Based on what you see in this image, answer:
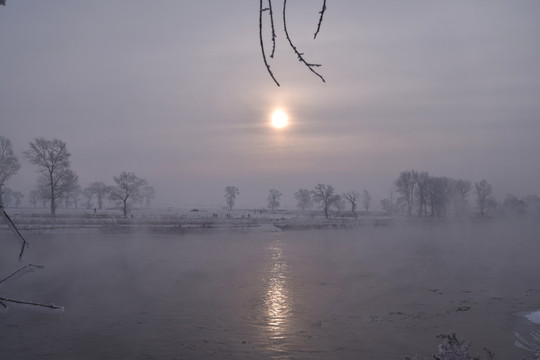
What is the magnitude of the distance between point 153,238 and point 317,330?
93.7 feet

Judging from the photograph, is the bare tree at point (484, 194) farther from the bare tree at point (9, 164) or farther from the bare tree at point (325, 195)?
the bare tree at point (9, 164)

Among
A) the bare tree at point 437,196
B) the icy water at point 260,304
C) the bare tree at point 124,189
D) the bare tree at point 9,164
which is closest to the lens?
the icy water at point 260,304

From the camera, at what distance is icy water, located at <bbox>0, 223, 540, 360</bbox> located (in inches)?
422

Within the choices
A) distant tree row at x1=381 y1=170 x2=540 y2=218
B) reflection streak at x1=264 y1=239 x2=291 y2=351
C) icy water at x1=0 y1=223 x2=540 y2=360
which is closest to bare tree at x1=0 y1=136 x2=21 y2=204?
icy water at x1=0 y1=223 x2=540 y2=360

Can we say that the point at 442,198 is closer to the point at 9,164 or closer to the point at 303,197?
the point at 303,197

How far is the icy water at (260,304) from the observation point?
10.7 m

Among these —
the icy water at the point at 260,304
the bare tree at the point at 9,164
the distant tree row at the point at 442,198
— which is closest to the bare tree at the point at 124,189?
the bare tree at the point at 9,164

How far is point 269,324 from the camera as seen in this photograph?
12.6 meters

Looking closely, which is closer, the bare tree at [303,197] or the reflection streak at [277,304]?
the reflection streak at [277,304]

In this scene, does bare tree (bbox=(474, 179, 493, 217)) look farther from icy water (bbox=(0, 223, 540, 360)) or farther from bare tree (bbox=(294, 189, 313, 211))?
icy water (bbox=(0, 223, 540, 360))

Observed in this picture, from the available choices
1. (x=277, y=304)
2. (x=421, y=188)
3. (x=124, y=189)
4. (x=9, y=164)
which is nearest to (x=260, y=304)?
(x=277, y=304)

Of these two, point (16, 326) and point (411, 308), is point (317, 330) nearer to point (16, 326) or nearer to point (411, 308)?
point (411, 308)

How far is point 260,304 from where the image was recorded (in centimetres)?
1493

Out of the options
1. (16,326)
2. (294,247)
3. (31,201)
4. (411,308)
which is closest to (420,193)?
(294,247)
